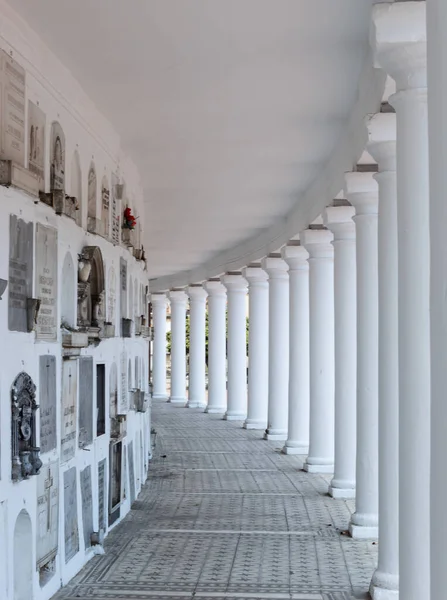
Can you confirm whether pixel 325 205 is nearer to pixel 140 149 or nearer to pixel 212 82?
pixel 140 149

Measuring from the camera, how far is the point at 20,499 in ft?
42.6

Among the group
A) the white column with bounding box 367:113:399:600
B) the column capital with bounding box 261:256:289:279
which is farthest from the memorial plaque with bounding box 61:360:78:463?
the column capital with bounding box 261:256:289:279

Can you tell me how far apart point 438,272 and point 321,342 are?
22881mm

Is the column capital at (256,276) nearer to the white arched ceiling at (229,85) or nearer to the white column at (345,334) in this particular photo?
the white arched ceiling at (229,85)

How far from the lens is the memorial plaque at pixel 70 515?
15820 millimetres

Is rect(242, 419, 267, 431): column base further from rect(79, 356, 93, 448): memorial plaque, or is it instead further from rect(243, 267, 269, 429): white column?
rect(79, 356, 93, 448): memorial plaque

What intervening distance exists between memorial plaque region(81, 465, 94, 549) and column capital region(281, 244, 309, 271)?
51.6ft

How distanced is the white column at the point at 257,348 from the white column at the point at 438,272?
36264 mm

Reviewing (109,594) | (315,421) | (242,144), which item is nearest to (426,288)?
(109,594)

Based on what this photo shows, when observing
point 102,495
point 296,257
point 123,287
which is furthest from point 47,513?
point 296,257

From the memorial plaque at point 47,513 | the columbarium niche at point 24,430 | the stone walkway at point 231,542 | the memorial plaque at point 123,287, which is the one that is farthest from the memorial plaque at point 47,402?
the memorial plaque at point 123,287

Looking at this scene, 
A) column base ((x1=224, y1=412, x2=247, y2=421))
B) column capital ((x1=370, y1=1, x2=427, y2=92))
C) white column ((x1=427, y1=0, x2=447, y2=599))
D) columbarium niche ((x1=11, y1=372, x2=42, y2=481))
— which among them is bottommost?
column base ((x1=224, y1=412, x2=247, y2=421))

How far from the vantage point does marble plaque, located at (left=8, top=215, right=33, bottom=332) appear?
42.0 ft

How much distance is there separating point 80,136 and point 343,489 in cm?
1112
